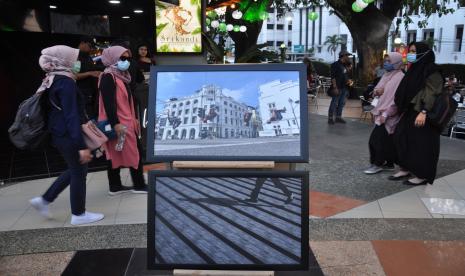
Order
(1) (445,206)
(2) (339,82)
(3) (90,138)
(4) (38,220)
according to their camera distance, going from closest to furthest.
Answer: (3) (90,138), (4) (38,220), (1) (445,206), (2) (339,82)

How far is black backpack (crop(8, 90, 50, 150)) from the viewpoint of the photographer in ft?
12.8

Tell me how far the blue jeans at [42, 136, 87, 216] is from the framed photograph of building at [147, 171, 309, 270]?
174 cm

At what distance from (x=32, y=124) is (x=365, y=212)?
341 cm

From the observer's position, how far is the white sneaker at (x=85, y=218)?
4371mm

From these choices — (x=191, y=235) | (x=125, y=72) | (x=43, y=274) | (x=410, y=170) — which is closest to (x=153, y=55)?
(x=125, y=72)

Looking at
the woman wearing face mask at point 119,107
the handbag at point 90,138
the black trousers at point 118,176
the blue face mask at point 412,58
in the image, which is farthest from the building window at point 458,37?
the handbag at point 90,138

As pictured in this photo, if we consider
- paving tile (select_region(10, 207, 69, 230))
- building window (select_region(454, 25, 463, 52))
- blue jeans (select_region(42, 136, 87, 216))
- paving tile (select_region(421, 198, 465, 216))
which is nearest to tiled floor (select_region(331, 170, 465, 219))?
paving tile (select_region(421, 198, 465, 216))

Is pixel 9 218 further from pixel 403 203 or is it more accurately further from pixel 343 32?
pixel 343 32

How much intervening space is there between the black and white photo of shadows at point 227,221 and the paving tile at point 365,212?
220 centimetres

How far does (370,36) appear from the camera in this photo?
60.5 feet

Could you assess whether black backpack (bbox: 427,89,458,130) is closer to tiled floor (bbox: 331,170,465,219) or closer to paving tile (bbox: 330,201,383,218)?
tiled floor (bbox: 331,170,465,219)

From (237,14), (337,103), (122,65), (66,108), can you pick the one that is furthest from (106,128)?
(237,14)

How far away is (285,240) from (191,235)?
1.83 ft

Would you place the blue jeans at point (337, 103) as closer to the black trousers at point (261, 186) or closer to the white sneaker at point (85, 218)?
the white sneaker at point (85, 218)
